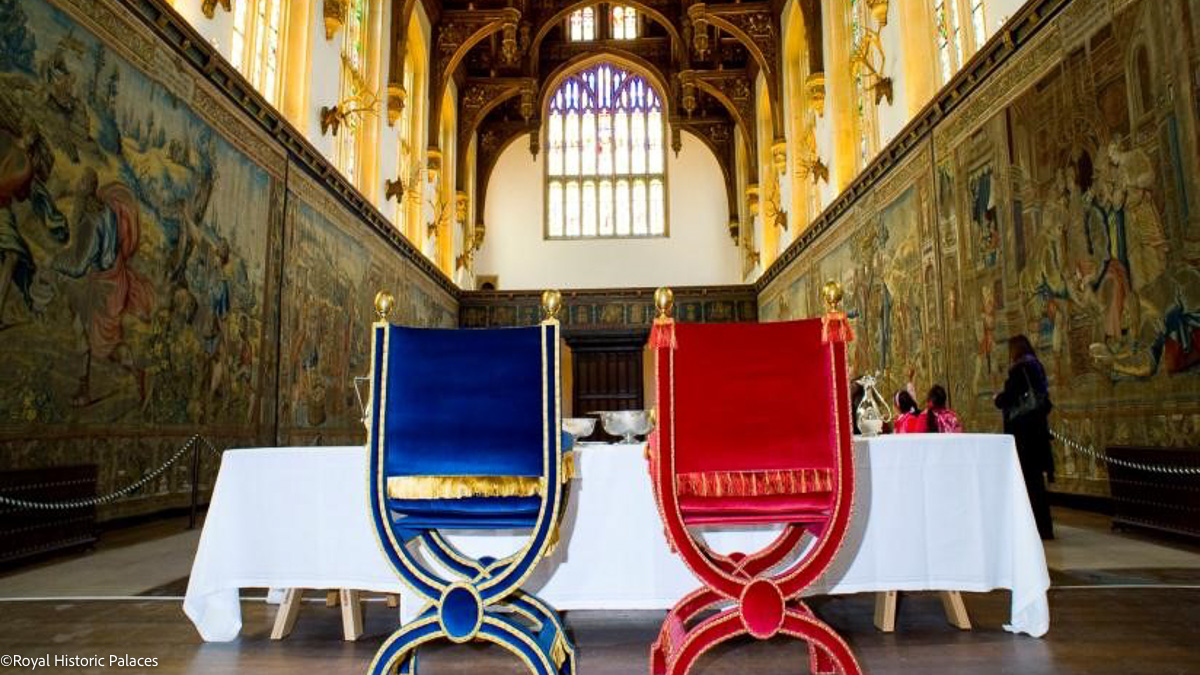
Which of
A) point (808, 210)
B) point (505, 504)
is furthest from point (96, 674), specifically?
point (808, 210)

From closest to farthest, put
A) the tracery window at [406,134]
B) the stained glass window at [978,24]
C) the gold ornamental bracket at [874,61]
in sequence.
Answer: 1. the stained glass window at [978,24]
2. the gold ornamental bracket at [874,61]
3. the tracery window at [406,134]

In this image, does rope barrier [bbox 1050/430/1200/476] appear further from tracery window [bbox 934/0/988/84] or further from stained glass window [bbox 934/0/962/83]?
stained glass window [bbox 934/0/962/83]

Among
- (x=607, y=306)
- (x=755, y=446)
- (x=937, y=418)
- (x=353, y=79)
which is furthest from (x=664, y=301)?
(x=607, y=306)

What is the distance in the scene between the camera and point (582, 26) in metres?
23.5

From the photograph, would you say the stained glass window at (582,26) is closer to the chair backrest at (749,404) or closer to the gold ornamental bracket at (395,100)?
the gold ornamental bracket at (395,100)

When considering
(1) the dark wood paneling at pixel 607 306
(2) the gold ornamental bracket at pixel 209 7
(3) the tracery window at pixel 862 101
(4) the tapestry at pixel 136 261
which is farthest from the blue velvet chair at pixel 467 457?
(1) the dark wood paneling at pixel 607 306

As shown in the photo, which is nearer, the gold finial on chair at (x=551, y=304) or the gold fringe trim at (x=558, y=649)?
the gold finial on chair at (x=551, y=304)

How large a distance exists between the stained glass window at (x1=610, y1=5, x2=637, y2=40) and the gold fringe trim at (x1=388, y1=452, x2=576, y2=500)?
2335 cm

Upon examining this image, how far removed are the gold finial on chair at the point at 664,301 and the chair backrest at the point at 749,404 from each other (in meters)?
0.09

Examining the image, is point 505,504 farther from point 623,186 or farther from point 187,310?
point 623,186

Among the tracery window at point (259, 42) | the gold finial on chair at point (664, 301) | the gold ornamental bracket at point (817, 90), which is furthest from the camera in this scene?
the gold ornamental bracket at point (817, 90)

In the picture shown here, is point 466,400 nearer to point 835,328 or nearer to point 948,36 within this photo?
point 835,328

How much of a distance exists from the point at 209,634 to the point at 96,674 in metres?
0.45

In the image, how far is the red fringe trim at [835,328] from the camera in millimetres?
2480
